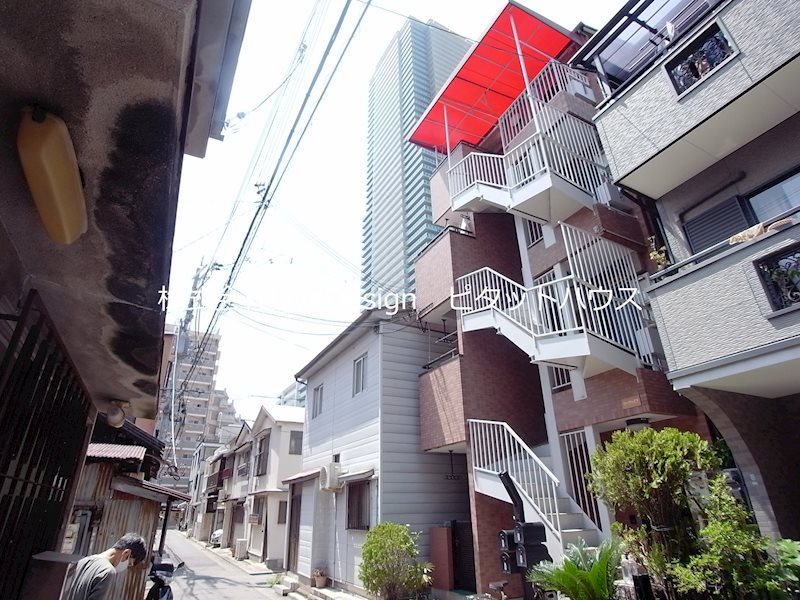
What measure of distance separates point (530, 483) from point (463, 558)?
281 cm

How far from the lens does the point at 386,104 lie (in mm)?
32750

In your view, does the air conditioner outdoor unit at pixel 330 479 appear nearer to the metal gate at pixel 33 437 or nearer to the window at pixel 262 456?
the metal gate at pixel 33 437

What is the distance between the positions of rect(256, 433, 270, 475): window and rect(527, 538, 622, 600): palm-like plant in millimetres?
16822

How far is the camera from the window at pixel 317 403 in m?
14.7

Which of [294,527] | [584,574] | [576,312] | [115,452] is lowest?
[584,574]

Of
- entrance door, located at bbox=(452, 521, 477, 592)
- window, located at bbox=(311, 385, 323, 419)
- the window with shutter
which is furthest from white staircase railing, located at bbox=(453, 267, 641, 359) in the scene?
window, located at bbox=(311, 385, 323, 419)

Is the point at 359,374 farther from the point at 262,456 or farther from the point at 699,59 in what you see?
the point at 262,456

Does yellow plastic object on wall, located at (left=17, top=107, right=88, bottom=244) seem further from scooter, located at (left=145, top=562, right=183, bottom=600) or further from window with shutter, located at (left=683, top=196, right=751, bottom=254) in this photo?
window with shutter, located at (left=683, top=196, right=751, bottom=254)

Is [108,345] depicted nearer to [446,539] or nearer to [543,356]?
[543,356]

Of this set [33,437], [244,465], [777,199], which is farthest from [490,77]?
[244,465]

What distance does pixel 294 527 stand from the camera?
14.6 m

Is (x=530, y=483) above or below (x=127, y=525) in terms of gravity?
above

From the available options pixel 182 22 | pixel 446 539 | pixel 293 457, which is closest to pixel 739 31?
pixel 182 22

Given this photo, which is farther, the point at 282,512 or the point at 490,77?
the point at 282,512
